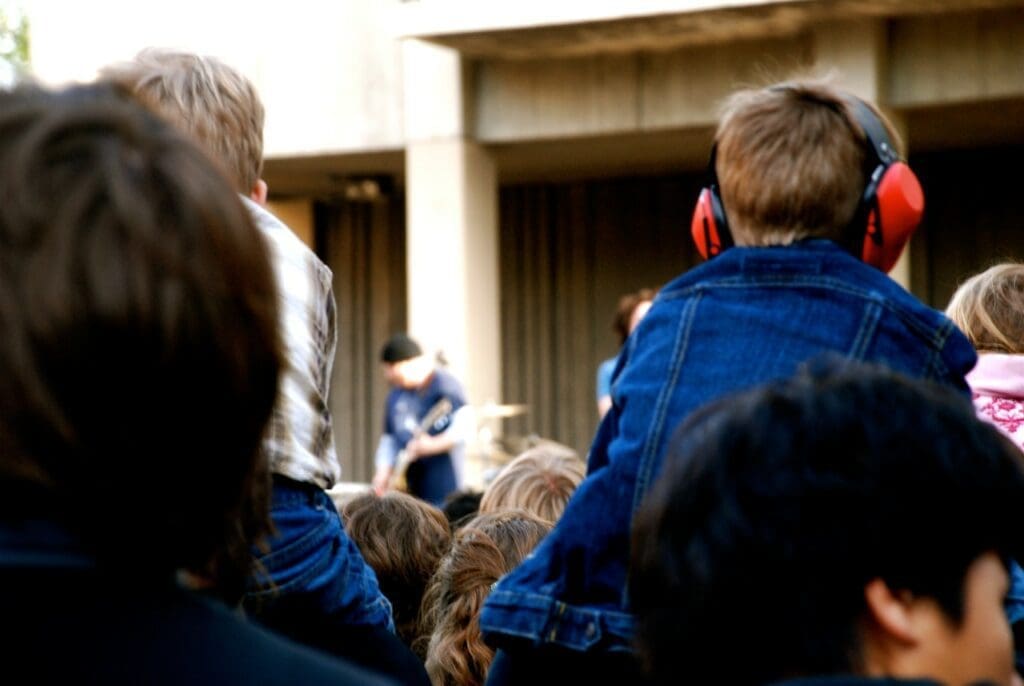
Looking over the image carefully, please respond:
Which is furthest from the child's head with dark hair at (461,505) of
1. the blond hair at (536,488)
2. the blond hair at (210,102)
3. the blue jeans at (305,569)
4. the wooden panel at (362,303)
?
the wooden panel at (362,303)

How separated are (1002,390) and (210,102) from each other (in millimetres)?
1766

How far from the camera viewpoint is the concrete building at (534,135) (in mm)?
11438

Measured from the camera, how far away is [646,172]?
16.4 meters

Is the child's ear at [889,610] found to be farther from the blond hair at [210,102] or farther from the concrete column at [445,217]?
the concrete column at [445,217]

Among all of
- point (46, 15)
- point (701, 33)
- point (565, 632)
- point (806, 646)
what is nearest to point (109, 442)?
point (806, 646)

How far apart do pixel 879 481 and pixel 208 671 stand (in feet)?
2.05

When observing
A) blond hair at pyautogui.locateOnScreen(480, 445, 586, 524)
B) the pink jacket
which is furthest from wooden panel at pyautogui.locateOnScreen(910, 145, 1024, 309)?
the pink jacket

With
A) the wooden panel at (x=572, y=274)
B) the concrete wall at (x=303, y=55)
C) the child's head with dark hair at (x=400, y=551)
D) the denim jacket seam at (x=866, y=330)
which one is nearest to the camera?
the denim jacket seam at (x=866, y=330)

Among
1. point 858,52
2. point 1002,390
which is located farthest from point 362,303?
point 1002,390

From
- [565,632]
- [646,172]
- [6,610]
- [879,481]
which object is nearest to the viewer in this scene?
[6,610]

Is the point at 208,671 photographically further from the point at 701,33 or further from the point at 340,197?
the point at 340,197

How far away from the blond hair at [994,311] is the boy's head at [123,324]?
242 cm

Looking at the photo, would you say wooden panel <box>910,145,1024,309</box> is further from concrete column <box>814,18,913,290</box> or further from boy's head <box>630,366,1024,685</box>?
boy's head <box>630,366,1024,685</box>

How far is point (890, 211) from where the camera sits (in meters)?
2.24
